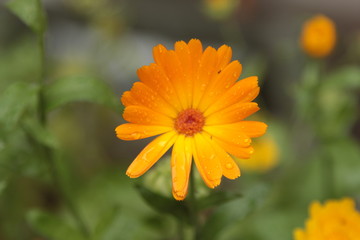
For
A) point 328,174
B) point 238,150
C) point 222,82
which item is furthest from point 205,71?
point 328,174

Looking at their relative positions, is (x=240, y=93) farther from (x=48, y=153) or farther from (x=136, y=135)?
(x=48, y=153)

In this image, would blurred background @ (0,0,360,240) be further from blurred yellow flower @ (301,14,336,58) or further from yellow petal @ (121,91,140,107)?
yellow petal @ (121,91,140,107)

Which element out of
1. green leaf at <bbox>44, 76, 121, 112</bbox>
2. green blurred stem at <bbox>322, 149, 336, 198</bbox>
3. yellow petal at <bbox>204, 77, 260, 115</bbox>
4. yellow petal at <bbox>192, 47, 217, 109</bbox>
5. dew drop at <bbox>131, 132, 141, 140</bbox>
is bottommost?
dew drop at <bbox>131, 132, 141, 140</bbox>

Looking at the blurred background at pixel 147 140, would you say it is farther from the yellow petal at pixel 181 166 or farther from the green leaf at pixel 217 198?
the yellow petal at pixel 181 166

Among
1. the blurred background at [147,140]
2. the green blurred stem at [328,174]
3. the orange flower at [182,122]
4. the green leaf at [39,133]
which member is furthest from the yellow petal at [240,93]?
the green blurred stem at [328,174]

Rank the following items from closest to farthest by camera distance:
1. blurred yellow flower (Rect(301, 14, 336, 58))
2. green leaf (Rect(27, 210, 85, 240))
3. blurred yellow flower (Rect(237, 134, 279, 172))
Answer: green leaf (Rect(27, 210, 85, 240)) < blurred yellow flower (Rect(301, 14, 336, 58)) < blurred yellow flower (Rect(237, 134, 279, 172))

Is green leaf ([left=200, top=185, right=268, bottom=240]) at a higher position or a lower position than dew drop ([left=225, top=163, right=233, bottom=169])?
higher

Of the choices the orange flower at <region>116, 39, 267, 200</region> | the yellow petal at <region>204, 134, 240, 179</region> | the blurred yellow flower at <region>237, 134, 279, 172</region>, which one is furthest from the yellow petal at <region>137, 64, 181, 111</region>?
the blurred yellow flower at <region>237, 134, 279, 172</region>
